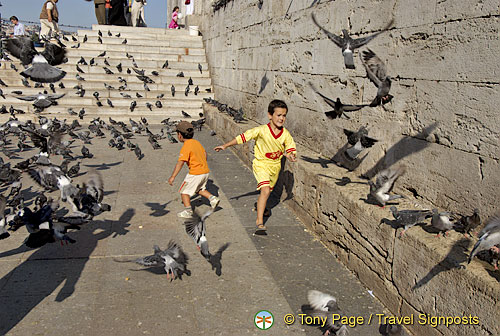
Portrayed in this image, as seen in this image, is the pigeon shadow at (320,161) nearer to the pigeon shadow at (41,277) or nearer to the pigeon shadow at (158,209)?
the pigeon shadow at (158,209)

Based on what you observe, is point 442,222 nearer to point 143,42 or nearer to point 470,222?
point 470,222

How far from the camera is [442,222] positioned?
3.38m

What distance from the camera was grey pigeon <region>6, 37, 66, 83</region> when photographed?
541cm

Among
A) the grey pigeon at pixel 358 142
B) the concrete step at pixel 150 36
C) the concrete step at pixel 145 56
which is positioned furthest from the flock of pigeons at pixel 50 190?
the concrete step at pixel 150 36

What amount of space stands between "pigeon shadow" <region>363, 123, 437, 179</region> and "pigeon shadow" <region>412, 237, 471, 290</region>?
1247 mm

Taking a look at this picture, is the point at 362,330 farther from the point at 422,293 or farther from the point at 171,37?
the point at 171,37

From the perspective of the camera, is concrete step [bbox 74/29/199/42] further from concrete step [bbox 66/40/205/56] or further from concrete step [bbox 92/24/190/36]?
concrete step [bbox 66/40/205/56]

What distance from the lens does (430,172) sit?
4.14 meters

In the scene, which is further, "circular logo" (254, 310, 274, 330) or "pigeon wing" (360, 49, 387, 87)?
"pigeon wing" (360, 49, 387, 87)

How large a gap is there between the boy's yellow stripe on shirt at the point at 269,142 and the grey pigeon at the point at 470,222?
2418mm

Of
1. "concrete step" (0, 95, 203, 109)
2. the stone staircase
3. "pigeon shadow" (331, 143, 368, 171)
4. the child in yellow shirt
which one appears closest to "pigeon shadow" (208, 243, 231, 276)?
the child in yellow shirt

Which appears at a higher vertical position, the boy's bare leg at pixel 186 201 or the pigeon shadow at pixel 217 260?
the boy's bare leg at pixel 186 201

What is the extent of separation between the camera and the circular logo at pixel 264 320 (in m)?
3.49

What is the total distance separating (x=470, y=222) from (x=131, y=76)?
47.6 feet
